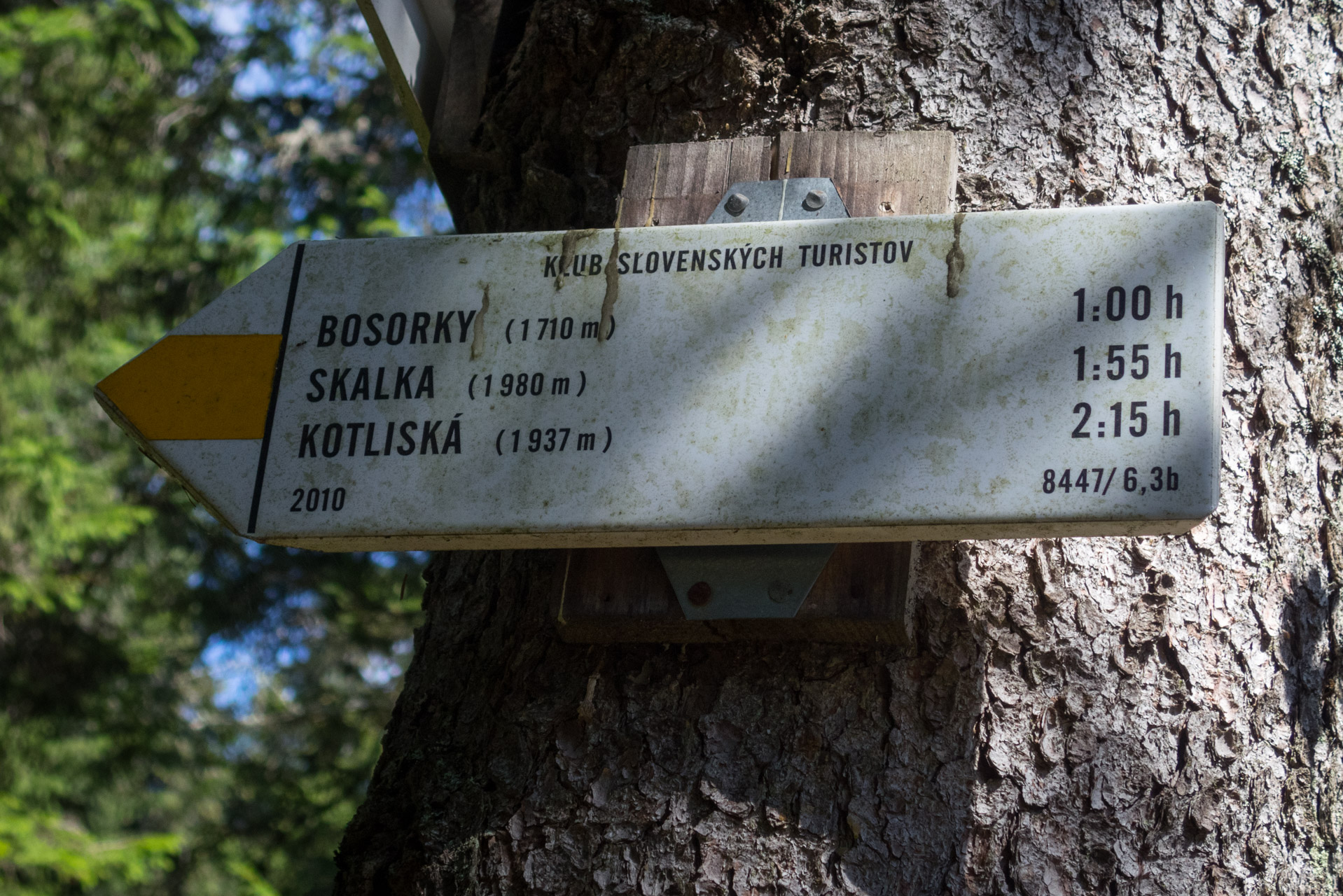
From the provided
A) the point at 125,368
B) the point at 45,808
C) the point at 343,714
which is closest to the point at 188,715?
the point at 45,808

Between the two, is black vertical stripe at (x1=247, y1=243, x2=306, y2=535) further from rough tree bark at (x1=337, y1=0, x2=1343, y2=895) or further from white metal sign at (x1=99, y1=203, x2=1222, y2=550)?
rough tree bark at (x1=337, y1=0, x2=1343, y2=895)

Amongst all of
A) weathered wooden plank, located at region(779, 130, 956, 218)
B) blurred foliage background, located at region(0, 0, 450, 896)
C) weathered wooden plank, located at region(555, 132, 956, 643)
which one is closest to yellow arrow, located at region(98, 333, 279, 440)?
weathered wooden plank, located at region(555, 132, 956, 643)

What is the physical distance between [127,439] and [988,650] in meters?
6.31

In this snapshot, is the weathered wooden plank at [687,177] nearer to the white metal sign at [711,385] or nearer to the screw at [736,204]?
the screw at [736,204]

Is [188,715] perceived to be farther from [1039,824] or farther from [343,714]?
[1039,824]

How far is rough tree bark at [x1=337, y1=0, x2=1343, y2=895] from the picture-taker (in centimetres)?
134

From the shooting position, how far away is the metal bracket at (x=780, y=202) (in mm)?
1537

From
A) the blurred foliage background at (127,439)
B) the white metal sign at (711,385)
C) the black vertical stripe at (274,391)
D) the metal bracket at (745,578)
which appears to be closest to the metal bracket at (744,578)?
the metal bracket at (745,578)

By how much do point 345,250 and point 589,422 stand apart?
0.43 m

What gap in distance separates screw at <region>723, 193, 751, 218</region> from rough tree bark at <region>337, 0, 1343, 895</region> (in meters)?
0.21

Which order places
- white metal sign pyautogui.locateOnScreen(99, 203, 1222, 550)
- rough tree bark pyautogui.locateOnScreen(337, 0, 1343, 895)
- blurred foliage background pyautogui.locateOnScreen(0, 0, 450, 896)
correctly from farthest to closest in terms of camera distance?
blurred foliage background pyautogui.locateOnScreen(0, 0, 450, 896)
rough tree bark pyautogui.locateOnScreen(337, 0, 1343, 895)
white metal sign pyautogui.locateOnScreen(99, 203, 1222, 550)

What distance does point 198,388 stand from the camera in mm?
1459

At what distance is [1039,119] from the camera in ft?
5.51

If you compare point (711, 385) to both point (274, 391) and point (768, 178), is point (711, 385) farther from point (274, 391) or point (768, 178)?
point (274, 391)
